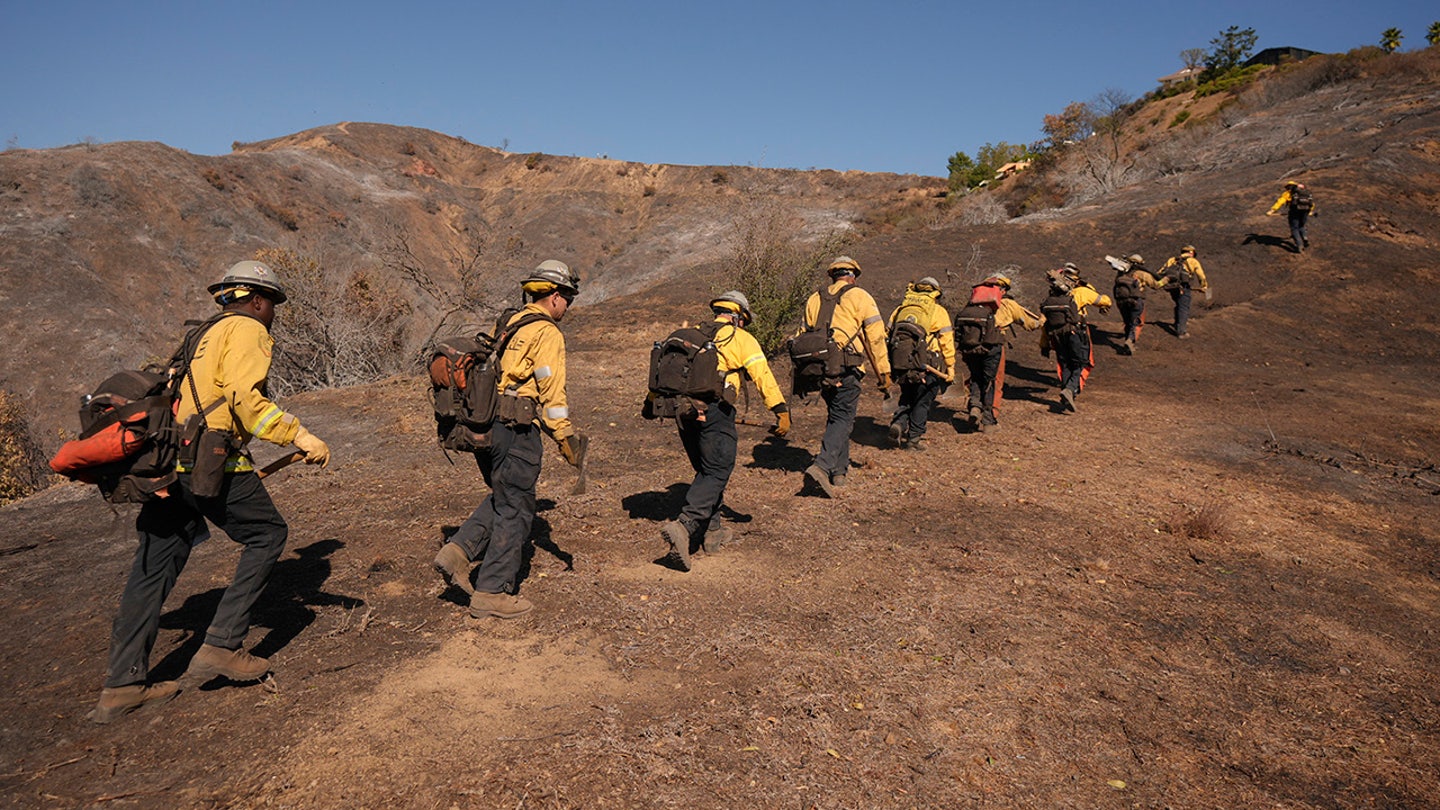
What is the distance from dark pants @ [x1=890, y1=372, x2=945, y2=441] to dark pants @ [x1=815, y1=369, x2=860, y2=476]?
1.64 m

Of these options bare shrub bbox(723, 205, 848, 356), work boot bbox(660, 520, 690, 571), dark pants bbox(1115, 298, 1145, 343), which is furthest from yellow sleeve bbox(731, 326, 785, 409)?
dark pants bbox(1115, 298, 1145, 343)

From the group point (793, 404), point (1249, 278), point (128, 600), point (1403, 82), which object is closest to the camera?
point (128, 600)

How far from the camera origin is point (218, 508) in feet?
12.6

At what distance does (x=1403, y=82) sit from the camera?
1053 inches

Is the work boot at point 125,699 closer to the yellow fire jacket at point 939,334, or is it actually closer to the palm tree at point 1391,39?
the yellow fire jacket at point 939,334

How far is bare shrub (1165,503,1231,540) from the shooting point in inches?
253

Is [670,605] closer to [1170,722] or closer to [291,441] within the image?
[291,441]

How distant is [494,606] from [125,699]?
1.82m

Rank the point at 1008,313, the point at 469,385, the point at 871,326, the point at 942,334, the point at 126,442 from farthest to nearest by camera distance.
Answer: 1. the point at 1008,313
2. the point at 942,334
3. the point at 871,326
4. the point at 469,385
5. the point at 126,442

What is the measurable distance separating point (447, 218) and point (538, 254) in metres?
8.79

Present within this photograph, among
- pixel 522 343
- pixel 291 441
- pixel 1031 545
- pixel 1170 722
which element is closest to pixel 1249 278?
pixel 1031 545

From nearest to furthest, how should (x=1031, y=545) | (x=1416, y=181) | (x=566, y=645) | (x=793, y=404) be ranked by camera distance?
(x=566, y=645) → (x=1031, y=545) → (x=793, y=404) → (x=1416, y=181)

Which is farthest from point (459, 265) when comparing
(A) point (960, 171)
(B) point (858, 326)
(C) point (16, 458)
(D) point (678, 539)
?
(A) point (960, 171)

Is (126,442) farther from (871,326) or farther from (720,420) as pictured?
(871,326)
